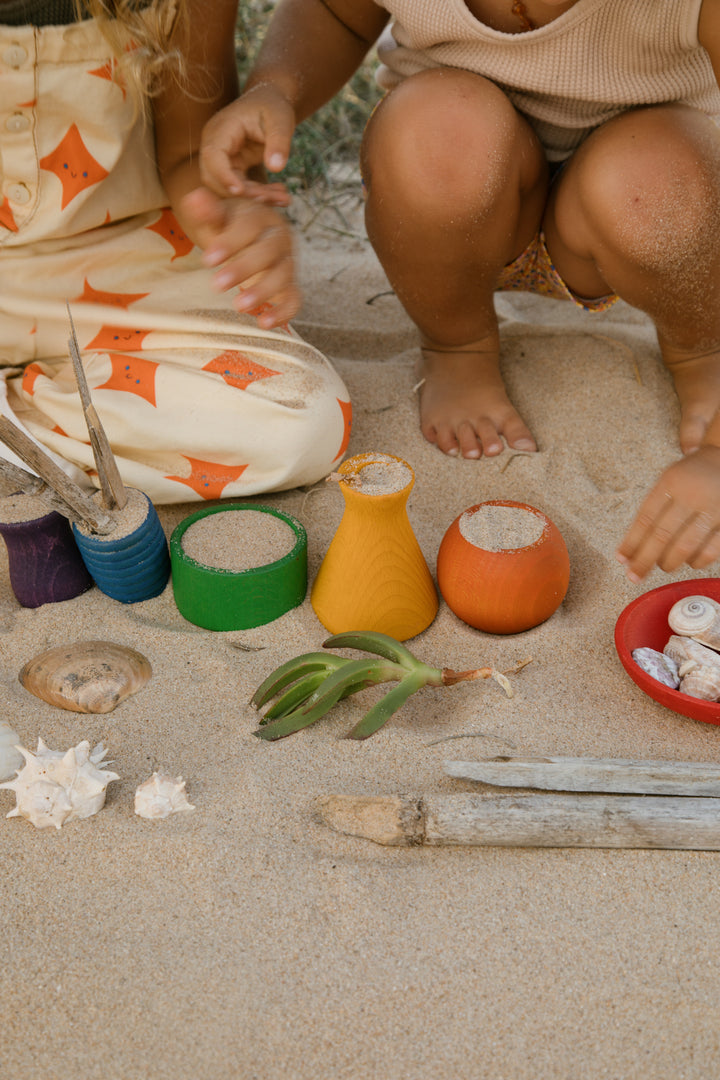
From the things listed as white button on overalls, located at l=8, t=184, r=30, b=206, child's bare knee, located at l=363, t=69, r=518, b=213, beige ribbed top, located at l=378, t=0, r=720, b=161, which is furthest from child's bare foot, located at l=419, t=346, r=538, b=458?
white button on overalls, located at l=8, t=184, r=30, b=206

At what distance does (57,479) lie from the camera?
1.27 meters

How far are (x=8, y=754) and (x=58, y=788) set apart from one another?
0.12m

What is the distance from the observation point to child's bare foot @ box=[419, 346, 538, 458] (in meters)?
1.72

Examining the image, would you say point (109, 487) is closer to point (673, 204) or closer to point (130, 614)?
point (130, 614)

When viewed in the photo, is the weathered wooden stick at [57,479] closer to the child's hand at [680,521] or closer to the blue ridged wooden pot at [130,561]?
the blue ridged wooden pot at [130,561]

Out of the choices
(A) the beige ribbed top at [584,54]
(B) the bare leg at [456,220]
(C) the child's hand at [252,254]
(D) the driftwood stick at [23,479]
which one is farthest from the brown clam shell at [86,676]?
(A) the beige ribbed top at [584,54]

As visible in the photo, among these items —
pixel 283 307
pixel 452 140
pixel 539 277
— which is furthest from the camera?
pixel 539 277

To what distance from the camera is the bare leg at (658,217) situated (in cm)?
150

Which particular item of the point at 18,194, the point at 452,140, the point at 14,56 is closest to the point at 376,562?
the point at 452,140

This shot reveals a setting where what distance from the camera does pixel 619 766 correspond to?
1058 mm

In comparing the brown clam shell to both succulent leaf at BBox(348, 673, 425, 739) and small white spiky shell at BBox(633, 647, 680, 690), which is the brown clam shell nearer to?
succulent leaf at BBox(348, 673, 425, 739)

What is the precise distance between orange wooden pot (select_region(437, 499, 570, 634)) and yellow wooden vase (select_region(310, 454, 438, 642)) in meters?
0.06

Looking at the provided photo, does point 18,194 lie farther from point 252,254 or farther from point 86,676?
point 86,676

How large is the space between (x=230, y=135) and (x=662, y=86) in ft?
2.56
